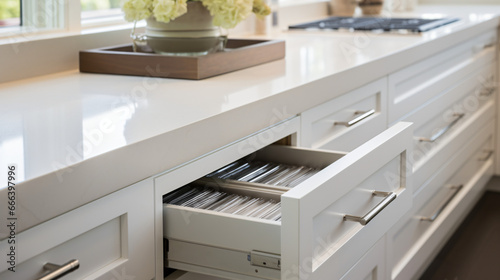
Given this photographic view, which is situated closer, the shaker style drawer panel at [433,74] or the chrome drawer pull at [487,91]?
the shaker style drawer panel at [433,74]

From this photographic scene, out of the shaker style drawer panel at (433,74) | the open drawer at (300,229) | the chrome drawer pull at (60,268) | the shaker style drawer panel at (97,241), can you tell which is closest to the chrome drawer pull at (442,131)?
the shaker style drawer panel at (433,74)

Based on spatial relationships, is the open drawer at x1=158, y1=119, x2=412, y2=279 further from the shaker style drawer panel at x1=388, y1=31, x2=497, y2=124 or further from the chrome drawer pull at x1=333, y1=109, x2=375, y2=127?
the shaker style drawer panel at x1=388, y1=31, x2=497, y2=124

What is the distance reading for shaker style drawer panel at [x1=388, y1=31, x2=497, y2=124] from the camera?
2.00 m

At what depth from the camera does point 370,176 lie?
117 cm

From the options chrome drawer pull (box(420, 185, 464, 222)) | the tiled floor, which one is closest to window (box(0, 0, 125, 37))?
chrome drawer pull (box(420, 185, 464, 222))

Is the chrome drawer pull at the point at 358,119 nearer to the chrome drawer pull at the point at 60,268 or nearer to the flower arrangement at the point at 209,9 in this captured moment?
the flower arrangement at the point at 209,9

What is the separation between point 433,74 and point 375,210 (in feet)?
4.28

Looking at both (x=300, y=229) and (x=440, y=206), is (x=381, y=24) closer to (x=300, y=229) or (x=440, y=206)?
(x=440, y=206)

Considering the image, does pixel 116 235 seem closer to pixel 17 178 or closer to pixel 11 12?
pixel 17 178

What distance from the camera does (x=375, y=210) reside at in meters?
1.14

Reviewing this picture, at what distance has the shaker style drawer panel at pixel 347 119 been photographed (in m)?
1.52

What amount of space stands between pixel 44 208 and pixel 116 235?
0.18 meters

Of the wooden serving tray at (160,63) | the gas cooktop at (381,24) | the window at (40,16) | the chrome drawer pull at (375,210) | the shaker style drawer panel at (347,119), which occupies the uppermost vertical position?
the window at (40,16)

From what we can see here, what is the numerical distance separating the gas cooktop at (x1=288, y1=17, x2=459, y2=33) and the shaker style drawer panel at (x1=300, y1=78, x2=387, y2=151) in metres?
0.65
